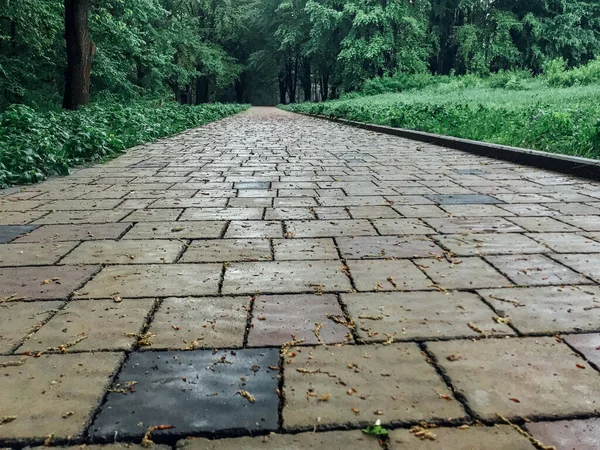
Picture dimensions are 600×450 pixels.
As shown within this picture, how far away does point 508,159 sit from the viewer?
7148mm

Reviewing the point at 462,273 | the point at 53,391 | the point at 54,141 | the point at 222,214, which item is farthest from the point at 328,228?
the point at 54,141

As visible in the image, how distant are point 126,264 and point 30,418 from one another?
141cm

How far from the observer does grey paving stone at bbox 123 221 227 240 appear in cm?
341

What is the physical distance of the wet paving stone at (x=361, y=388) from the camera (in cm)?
147

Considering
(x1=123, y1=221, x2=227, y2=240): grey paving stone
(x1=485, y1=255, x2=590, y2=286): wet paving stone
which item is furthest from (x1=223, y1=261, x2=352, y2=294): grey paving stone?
(x1=485, y1=255, x2=590, y2=286): wet paving stone

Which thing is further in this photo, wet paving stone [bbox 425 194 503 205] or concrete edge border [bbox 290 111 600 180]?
concrete edge border [bbox 290 111 600 180]

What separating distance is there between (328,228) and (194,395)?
2.16m

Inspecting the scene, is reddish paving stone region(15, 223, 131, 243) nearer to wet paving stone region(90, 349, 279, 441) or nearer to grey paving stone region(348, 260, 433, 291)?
grey paving stone region(348, 260, 433, 291)

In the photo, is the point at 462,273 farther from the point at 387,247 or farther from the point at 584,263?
the point at 584,263

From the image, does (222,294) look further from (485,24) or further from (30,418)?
(485,24)

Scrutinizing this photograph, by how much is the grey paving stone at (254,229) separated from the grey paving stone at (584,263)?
1.70 m

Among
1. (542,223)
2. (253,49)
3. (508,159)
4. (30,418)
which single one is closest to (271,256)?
(30,418)

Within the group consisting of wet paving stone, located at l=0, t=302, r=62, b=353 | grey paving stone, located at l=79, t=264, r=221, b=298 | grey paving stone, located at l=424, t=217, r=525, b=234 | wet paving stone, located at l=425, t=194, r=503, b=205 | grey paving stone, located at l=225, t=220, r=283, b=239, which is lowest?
wet paving stone, located at l=425, t=194, r=503, b=205

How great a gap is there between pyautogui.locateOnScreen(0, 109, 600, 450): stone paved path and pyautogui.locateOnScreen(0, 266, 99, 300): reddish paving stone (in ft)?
0.05
